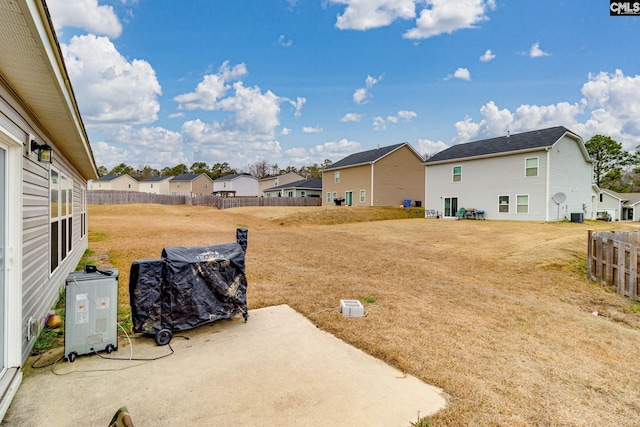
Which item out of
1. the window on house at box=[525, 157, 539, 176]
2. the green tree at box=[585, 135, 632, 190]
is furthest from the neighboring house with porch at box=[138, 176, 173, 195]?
the green tree at box=[585, 135, 632, 190]

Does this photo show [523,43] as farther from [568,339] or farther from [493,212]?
[568,339]

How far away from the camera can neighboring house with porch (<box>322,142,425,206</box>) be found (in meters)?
29.4

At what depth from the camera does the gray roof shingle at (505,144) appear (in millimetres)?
19578

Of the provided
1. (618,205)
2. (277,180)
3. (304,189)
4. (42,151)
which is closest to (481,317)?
(42,151)

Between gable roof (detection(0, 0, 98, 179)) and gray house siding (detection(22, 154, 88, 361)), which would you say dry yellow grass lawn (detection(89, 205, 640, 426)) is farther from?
gable roof (detection(0, 0, 98, 179))

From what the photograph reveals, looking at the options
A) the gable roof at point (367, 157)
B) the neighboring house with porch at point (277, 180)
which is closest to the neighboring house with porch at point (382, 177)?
the gable roof at point (367, 157)

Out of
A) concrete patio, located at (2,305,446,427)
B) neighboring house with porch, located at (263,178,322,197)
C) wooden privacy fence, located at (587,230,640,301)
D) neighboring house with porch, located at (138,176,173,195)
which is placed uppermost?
neighboring house with porch, located at (138,176,173,195)

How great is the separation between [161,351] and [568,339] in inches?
208

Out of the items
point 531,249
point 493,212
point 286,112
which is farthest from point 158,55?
point 493,212

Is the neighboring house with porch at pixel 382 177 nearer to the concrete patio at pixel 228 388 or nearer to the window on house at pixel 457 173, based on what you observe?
the window on house at pixel 457 173

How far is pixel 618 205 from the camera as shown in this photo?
36.8 meters

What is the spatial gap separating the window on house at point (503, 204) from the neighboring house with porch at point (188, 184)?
146 feet

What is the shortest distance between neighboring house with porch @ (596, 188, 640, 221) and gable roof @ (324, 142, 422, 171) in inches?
896

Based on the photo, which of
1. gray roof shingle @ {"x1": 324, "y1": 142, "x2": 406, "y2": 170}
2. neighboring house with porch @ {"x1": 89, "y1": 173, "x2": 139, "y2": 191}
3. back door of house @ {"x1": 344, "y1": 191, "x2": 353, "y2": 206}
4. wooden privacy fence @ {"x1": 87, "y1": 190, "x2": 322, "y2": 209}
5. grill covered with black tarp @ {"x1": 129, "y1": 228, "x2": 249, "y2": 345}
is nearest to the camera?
grill covered with black tarp @ {"x1": 129, "y1": 228, "x2": 249, "y2": 345}
